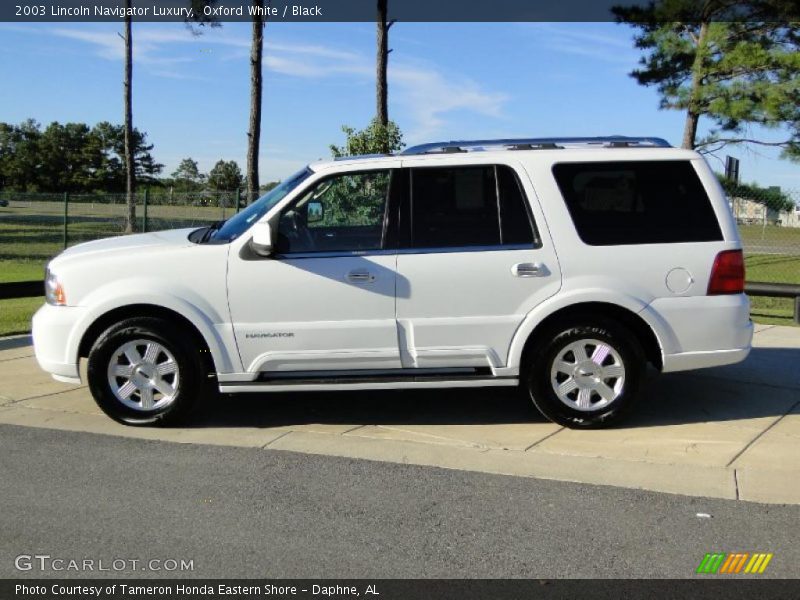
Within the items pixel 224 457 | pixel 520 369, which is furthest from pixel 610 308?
pixel 224 457

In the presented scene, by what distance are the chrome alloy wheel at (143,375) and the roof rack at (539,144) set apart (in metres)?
2.29

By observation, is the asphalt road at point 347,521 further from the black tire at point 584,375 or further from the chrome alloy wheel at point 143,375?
the black tire at point 584,375

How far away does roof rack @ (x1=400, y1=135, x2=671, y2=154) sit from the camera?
6270mm

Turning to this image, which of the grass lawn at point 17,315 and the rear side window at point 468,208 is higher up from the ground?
the rear side window at point 468,208

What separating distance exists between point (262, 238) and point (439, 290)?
49.4 inches

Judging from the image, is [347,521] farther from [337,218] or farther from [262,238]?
[337,218]

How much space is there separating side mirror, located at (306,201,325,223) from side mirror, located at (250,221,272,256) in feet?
1.26

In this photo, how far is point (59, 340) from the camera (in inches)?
241

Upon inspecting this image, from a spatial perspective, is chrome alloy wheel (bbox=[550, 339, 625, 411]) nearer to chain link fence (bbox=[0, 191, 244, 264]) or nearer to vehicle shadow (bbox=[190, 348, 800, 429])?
vehicle shadow (bbox=[190, 348, 800, 429])

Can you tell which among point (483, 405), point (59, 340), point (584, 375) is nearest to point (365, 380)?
point (483, 405)

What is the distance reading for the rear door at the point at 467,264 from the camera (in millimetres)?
5965

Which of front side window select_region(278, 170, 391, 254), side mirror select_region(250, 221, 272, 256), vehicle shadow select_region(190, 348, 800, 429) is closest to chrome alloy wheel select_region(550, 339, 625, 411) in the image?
vehicle shadow select_region(190, 348, 800, 429)

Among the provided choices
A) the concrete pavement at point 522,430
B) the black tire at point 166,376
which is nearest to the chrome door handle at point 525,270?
the concrete pavement at point 522,430

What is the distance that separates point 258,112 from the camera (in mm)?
21078
